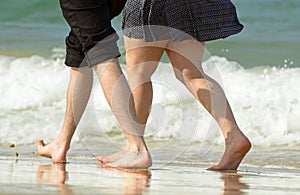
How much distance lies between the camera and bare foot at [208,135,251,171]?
4363mm

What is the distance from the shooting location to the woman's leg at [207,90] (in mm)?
4312

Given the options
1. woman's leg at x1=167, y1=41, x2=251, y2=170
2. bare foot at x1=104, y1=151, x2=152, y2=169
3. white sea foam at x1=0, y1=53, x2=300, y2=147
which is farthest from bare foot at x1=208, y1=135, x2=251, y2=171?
white sea foam at x1=0, y1=53, x2=300, y2=147

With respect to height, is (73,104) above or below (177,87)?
above

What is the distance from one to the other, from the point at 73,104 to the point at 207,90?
0.60m

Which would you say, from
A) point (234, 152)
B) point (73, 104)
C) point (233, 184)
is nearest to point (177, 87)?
point (234, 152)

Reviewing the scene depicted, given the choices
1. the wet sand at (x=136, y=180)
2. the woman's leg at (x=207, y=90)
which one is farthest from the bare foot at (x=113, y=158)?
the woman's leg at (x=207, y=90)

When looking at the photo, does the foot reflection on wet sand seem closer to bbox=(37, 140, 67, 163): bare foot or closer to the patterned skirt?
the patterned skirt

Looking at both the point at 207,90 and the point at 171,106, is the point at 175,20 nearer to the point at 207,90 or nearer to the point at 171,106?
the point at 207,90

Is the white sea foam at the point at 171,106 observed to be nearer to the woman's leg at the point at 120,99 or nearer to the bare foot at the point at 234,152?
the bare foot at the point at 234,152

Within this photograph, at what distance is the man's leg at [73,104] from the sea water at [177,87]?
1.33m

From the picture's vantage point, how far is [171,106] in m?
7.29

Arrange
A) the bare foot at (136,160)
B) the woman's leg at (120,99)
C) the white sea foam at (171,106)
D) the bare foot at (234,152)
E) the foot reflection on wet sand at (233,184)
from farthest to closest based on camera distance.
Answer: the white sea foam at (171,106) < the bare foot at (234,152) < the bare foot at (136,160) < the woman's leg at (120,99) < the foot reflection on wet sand at (233,184)

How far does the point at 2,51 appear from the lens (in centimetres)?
997

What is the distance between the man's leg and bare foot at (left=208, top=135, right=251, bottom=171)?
2.20ft
